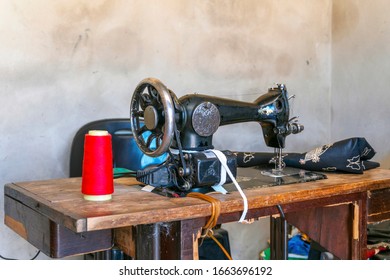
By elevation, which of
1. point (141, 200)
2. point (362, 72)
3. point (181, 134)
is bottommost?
point (141, 200)

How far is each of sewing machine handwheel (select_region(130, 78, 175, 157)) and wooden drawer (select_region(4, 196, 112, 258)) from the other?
0.30 metres

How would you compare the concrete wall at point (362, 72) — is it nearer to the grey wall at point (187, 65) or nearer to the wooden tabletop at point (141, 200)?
the grey wall at point (187, 65)

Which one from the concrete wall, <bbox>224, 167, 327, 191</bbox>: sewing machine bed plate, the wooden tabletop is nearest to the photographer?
the wooden tabletop

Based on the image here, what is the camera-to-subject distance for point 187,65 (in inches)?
119

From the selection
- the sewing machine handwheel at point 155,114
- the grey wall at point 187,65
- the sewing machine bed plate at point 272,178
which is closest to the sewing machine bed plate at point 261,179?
the sewing machine bed plate at point 272,178

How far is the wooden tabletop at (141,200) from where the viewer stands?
1291mm

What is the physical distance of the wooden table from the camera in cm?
135

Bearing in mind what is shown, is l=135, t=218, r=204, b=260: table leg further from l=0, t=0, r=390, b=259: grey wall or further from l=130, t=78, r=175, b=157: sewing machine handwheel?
l=0, t=0, r=390, b=259: grey wall

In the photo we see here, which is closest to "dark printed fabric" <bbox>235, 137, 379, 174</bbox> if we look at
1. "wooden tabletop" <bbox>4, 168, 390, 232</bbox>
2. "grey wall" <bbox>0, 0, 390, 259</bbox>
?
"wooden tabletop" <bbox>4, 168, 390, 232</bbox>

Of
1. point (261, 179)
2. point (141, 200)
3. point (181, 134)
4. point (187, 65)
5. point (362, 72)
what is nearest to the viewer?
point (141, 200)

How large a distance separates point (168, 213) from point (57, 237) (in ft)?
0.97

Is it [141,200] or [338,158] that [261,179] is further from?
[141,200]

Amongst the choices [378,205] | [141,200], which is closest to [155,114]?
[141,200]

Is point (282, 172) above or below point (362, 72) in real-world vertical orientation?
below
